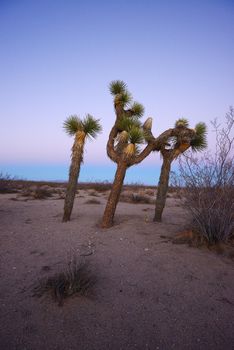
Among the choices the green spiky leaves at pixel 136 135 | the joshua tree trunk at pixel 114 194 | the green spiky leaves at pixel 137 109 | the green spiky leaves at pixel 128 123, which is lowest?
the joshua tree trunk at pixel 114 194

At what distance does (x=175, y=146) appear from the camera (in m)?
8.23

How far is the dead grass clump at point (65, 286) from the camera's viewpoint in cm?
370

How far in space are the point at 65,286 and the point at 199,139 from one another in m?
6.08

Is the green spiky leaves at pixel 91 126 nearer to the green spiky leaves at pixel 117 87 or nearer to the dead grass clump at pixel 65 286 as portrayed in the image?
the green spiky leaves at pixel 117 87

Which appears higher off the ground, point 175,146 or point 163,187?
point 175,146

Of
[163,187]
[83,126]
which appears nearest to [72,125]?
[83,126]

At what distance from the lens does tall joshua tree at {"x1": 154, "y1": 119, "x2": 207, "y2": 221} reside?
7.97 meters

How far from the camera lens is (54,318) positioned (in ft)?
10.9

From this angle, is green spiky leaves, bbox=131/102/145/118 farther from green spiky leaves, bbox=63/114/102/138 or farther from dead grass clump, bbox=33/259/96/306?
dead grass clump, bbox=33/259/96/306

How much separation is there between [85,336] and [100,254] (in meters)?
2.35

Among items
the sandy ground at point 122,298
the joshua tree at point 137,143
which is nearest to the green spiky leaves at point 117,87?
the joshua tree at point 137,143

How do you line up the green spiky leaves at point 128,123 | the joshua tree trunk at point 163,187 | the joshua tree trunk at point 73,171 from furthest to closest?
the joshua tree trunk at point 73,171 → the joshua tree trunk at point 163,187 → the green spiky leaves at point 128,123

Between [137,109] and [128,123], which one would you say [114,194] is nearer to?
[128,123]

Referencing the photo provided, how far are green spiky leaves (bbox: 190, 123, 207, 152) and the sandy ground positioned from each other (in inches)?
124
